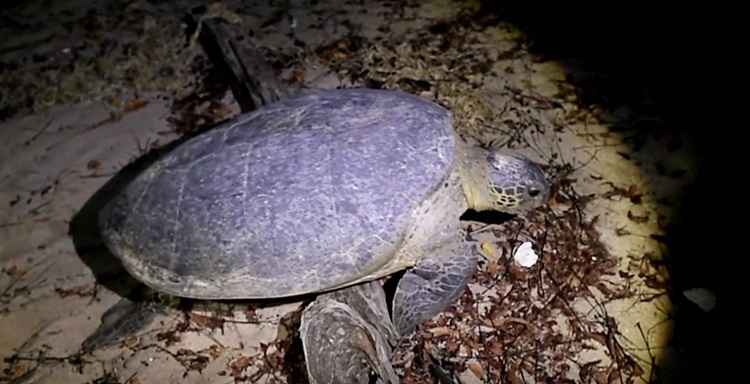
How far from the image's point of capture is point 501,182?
2629mm

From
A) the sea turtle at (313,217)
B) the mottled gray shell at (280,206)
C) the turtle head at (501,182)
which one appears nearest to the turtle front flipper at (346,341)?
the sea turtle at (313,217)

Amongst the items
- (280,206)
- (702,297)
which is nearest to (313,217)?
(280,206)

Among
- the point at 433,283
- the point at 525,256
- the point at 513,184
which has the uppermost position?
the point at 513,184

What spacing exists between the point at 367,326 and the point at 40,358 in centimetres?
183

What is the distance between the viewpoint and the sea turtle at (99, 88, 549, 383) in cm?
213

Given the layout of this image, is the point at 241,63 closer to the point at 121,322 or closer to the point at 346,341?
the point at 121,322

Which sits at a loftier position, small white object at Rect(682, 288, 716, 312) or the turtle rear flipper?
the turtle rear flipper

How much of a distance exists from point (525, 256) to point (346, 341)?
122cm

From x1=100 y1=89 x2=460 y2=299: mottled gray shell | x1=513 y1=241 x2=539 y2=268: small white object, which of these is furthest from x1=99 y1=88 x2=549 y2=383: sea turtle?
x1=513 y1=241 x2=539 y2=268: small white object

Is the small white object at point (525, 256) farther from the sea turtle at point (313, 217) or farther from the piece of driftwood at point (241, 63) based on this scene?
the piece of driftwood at point (241, 63)

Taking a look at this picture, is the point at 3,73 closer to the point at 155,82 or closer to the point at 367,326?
the point at 155,82

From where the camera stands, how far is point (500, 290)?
2.69 m

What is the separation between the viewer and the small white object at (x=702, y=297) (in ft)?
8.36

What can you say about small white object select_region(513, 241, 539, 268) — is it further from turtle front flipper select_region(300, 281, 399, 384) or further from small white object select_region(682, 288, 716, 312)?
turtle front flipper select_region(300, 281, 399, 384)
